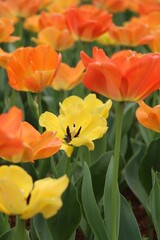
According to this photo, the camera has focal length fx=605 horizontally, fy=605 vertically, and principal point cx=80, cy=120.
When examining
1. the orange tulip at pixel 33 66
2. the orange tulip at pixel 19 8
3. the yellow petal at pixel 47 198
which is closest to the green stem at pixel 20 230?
the yellow petal at pixel 47 198

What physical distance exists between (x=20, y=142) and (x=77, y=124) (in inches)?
15.8

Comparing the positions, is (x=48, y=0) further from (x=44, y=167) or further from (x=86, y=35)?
(x=44, y=167)

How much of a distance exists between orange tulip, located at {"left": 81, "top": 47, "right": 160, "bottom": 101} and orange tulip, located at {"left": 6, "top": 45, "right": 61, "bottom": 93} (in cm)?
28

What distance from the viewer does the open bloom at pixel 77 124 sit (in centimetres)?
129

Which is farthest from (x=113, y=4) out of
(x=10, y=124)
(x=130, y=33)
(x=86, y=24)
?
(x=10, y=124)

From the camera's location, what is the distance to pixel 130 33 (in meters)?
2.33

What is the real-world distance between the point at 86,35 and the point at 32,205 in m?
1.36

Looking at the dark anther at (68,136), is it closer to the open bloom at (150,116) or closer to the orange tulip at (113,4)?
the open bloom at (150,116)

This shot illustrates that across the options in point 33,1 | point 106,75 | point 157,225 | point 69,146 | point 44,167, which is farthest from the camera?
point 33,1

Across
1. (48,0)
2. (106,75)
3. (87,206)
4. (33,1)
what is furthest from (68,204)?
(48,0)

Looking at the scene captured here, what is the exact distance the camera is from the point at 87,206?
4.31 ft

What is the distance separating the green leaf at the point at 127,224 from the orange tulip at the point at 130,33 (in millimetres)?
951

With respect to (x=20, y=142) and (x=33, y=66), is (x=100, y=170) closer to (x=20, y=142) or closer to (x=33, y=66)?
(x=33, y=66)

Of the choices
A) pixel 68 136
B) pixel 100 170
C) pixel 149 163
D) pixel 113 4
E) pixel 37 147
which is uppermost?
pixel 37 147
